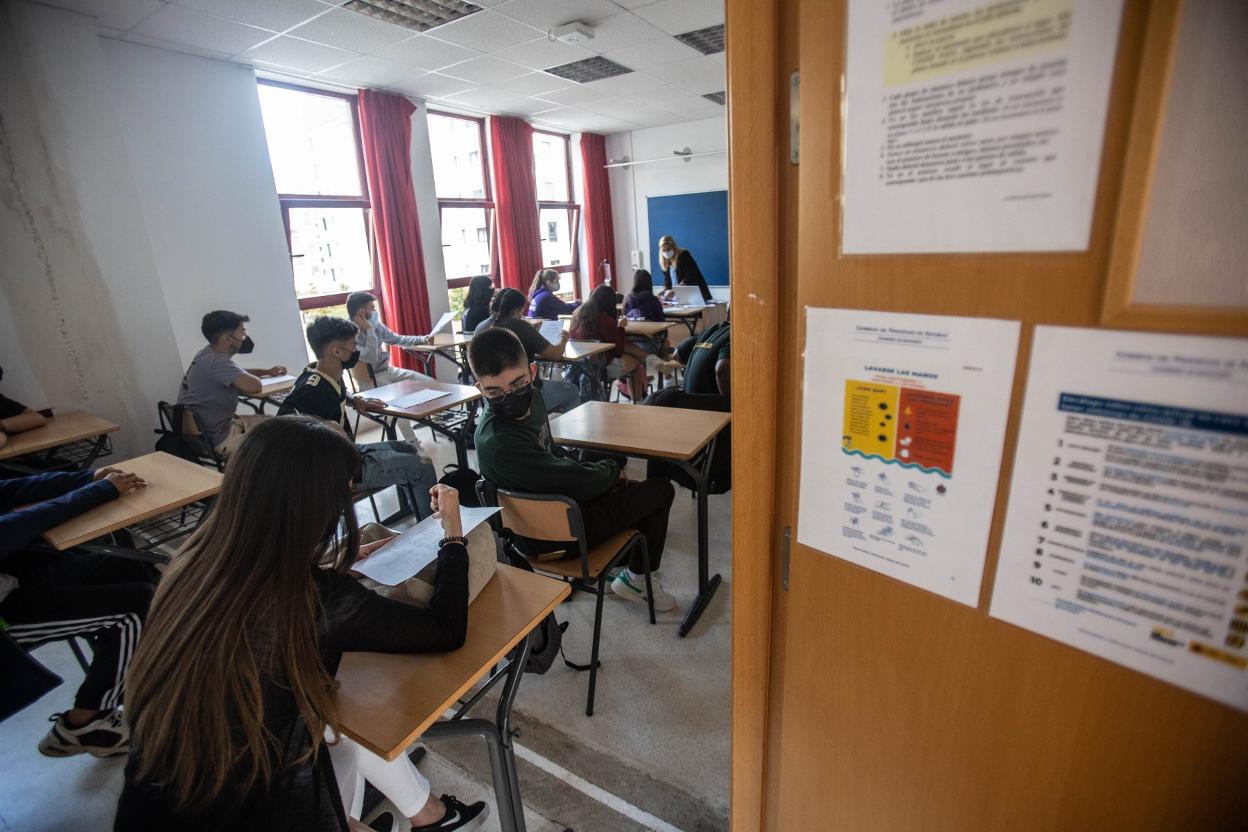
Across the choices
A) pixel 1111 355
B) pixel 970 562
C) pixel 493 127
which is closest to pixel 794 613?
pixel 970 562

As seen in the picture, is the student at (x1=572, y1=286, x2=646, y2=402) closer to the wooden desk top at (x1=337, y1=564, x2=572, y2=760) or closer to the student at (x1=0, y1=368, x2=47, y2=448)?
the student at (x1=0, y1=368, x2=47, y2=448)

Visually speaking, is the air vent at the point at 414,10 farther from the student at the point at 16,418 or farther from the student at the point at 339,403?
the student at the point at 16,418

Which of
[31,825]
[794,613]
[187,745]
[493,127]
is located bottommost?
[31,825]

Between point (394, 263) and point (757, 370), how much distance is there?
215 inches

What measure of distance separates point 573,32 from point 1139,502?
14.7 ft

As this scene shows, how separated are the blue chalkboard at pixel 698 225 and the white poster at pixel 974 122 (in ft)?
24.9

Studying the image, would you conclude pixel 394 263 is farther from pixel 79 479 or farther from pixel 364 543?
pixel 364 543

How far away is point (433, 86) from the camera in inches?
206

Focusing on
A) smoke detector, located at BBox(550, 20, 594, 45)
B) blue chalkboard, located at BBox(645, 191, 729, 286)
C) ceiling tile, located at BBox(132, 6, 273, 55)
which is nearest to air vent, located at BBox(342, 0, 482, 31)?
smoke detector, located at BBox(550, 20, 594, 45)

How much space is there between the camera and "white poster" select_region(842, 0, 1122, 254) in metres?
0.47

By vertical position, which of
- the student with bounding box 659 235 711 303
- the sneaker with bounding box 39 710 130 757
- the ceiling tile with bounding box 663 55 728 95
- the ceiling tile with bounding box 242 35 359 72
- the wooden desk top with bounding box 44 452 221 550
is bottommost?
the sneaker with bounding box 39 710 130 757

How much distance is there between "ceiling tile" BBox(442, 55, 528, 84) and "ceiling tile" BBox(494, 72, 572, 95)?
0.11 metres

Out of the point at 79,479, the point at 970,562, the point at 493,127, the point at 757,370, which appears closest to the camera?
the point at 970,562

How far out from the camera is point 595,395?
472 centimetres
